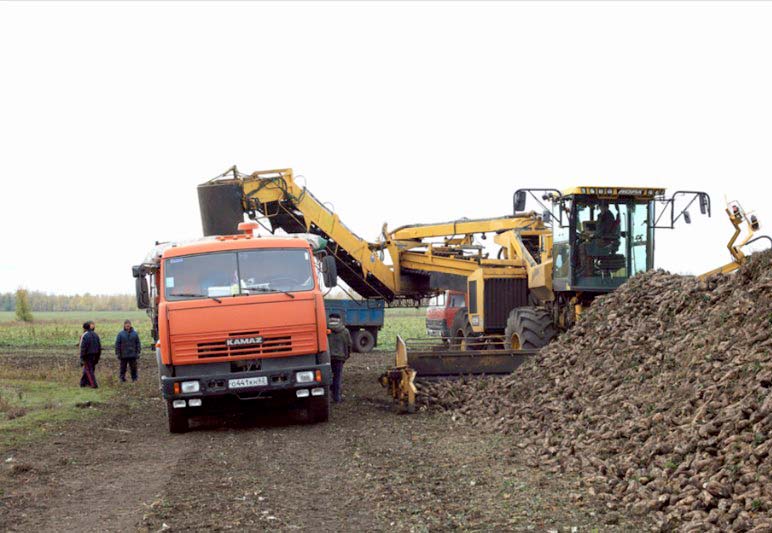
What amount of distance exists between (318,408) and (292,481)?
438 centimetres

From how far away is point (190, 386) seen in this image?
12.8 m

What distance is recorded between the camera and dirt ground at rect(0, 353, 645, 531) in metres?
7.59

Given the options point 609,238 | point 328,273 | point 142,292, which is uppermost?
point 609,238

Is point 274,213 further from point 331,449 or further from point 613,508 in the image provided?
point 613,508

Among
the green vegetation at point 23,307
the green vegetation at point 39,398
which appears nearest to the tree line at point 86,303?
the green vegetation at point 23,307

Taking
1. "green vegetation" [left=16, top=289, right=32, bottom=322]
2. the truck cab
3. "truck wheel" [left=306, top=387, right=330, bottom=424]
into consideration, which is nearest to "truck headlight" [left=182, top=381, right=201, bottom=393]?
"truck wheel" [left=306, top=387, right=330, bottom=424]

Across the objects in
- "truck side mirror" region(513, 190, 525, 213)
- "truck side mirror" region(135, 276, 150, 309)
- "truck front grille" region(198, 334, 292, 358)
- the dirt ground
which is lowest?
the dirt ground

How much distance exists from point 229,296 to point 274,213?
9.26 m

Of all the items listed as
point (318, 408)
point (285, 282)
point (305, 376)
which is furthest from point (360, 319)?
point (305, 376)

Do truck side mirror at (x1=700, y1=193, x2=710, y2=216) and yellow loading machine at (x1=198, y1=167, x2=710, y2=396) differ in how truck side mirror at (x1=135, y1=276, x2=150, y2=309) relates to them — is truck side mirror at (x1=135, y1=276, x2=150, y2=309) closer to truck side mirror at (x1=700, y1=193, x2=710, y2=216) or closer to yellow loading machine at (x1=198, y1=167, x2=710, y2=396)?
yellow loading machine at (x1=198, y1=167, x2=710, y2=396)

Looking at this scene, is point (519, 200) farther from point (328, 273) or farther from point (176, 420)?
point (176, 420)

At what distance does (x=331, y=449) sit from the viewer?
37.0 feet

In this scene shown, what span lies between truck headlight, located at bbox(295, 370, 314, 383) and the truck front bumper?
15 mm

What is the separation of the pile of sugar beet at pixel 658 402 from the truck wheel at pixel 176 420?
12.4ft
